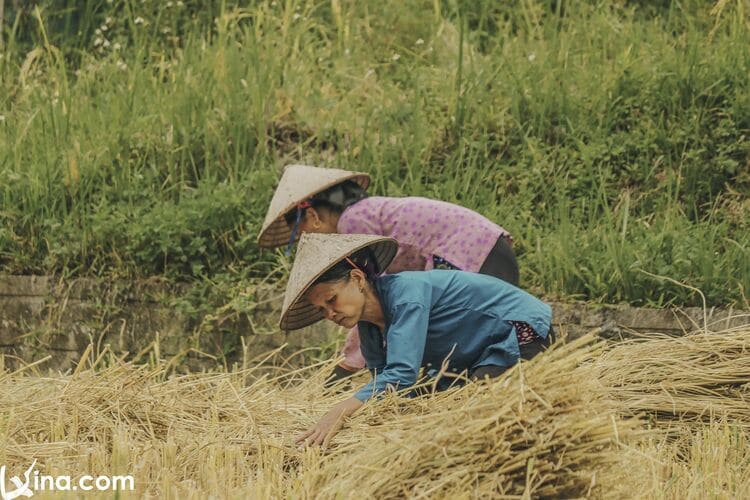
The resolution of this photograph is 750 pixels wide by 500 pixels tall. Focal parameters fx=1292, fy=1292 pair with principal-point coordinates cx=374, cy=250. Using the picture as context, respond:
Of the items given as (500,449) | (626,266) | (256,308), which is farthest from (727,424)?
(256,308)

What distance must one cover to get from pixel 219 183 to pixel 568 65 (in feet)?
7.30

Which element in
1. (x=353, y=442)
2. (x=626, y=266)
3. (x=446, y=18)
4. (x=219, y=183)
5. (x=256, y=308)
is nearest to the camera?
(x=353, y=442)

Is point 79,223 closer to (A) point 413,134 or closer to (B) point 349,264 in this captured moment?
(A) point 413,134

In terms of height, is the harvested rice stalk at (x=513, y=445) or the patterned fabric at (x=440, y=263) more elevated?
the harvested rice stalk at (x=513, y=445)

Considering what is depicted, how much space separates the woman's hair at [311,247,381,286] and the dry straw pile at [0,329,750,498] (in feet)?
1.54

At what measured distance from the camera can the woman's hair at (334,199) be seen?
555 centimetres

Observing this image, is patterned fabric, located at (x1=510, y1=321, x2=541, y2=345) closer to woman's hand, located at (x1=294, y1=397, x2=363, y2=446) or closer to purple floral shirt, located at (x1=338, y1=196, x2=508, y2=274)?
purple floral shirt, located at (x1=338, y1=196, x2=508, y2=274)

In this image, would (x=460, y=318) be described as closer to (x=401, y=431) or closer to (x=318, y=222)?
(x=401, y=431)

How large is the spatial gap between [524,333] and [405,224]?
0.95 m

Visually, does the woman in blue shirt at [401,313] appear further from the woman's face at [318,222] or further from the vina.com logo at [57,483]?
the woman's face at [318,222]

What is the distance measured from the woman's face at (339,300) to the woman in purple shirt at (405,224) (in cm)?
103

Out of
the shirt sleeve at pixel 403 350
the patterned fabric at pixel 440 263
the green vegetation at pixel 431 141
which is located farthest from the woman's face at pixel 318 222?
the green vegetation at pixel 431 141

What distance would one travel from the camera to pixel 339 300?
435 cm

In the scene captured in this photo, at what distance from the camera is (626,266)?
6.39 meters
